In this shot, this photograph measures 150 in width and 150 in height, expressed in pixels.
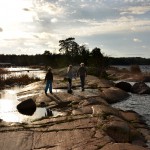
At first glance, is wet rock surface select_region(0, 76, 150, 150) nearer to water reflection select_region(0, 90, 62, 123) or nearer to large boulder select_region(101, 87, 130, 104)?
water reflection select_region(0, 90, 62, 123)

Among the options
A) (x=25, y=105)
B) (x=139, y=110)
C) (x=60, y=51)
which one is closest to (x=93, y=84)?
(x=139, y=110)

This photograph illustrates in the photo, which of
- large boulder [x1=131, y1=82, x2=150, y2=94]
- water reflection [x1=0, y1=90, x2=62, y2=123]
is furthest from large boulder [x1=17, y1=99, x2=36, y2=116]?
large boulder [x1=131, y1=82, x2=150, y2=94]

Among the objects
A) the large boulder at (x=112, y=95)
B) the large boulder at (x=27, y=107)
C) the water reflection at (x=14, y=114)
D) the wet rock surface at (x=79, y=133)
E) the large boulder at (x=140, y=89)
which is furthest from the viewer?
the large boulder at (x=140, y=89)

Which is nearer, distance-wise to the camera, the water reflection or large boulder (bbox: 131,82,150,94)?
the water reflection

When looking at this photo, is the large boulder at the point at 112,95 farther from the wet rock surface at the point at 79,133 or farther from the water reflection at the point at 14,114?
the wet rock surface at the point at 79,133

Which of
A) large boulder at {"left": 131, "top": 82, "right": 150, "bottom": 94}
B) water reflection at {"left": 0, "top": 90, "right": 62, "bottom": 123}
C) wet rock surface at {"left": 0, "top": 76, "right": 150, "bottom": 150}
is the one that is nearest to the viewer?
wet rock surface at {"left": 0, "top": 76, "right": 150, "bottom": 150}

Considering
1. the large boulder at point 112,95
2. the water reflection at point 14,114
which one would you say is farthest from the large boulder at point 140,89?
the water reflection at point 14,114

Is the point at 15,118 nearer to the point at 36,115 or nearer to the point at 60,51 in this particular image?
the point at 36,115

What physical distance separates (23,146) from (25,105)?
9.15m

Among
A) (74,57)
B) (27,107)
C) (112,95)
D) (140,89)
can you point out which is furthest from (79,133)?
(74,57)

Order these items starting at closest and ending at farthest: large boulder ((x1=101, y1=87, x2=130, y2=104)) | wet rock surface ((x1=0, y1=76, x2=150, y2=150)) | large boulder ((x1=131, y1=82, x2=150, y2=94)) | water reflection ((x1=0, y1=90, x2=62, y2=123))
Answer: wet rock surface ((x1=0, y1=76, x2=150, y2=150)) < water reflection ((x1=0, y1=90, x2=62, y2=123)) < large boulder ((x1=101, y1=87, x2=130, y2=104)) < large boulder ((x1=131, y1=82, x2=150, y2=94))

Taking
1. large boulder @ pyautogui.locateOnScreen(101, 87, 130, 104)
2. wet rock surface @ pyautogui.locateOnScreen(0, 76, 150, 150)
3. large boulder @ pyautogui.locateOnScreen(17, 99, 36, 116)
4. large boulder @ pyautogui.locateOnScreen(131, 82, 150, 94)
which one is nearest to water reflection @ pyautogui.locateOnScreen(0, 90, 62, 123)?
large boulder @ pyautogui.locateOnScreen(17, 99, 36, 116)

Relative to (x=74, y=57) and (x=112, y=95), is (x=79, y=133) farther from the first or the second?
(x=74, y=57)

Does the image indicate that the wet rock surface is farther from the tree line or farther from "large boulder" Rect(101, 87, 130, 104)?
the tree line
